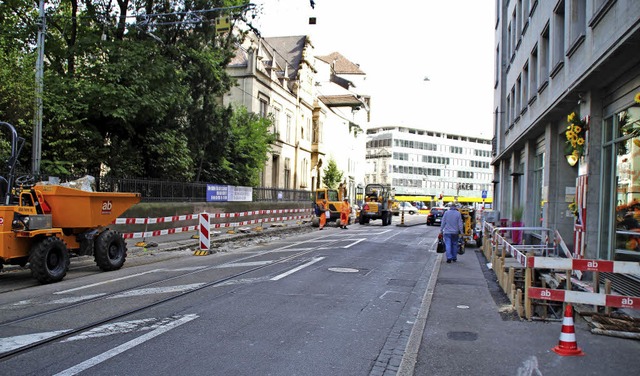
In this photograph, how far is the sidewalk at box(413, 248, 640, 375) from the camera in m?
5.54

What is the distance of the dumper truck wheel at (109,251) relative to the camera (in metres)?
12.3

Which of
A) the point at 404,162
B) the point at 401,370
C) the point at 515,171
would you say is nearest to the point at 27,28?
the point at 401,370

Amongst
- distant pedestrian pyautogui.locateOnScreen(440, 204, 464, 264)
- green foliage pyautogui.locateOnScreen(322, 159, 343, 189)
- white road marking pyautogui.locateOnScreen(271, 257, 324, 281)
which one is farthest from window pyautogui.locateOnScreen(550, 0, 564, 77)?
green foliage pyautogui.locateOnScreen(322, 159, 343, 189)

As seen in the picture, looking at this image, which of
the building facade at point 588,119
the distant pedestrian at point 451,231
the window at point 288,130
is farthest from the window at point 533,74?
the window at point 288,130

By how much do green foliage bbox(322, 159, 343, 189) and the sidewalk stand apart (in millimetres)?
49745

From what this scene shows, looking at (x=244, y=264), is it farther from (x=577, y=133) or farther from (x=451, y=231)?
(x=577, y=133)

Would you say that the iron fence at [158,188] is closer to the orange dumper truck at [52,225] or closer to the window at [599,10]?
the orange dumper truck at [52,225]

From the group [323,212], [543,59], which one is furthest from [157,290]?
[323,212]

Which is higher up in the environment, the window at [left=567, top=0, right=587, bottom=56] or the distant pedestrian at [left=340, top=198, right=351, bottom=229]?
the window at [left=567, top=0, right=587, bottom=56]

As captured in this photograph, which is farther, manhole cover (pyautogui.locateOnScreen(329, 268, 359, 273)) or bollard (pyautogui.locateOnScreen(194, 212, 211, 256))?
bollard (pyautogui.locateOnScreen(194, 212, 211, 256))

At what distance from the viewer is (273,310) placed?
8.09 meters

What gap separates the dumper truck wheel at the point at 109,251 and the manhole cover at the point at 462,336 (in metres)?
8.54

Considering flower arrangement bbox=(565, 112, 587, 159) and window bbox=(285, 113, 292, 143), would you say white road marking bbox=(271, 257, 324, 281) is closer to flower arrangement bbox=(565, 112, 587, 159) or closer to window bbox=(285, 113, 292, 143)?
flower arrangement bbox=(565, 112, 587, 159)

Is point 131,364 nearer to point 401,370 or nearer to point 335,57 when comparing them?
point 401,370
